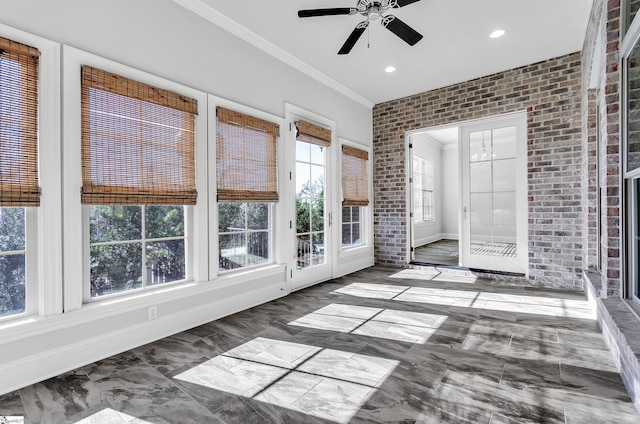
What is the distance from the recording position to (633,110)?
7.30ft

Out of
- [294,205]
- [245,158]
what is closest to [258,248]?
[294,205]

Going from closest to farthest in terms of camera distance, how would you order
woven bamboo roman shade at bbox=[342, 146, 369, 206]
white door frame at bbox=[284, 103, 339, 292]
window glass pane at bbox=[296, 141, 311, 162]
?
white door frame at bbox=[284, 103, 339, 292] < window glass pane at bbox=[296, 141, 311, 162] < woven bamboo roman shade at bbox=[342, 146, 369, 206]

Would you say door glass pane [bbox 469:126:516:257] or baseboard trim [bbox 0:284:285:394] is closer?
baseboard trim [bbox 0:284:285:394]

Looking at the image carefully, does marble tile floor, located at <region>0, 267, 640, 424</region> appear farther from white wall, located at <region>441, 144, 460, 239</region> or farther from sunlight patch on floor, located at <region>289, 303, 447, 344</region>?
white wall, located at <region>441, 144, 460, 239</region>

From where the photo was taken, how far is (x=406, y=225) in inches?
231

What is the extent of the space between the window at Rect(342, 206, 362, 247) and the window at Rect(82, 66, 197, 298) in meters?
2.96

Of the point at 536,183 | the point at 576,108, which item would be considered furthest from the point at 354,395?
the point at 576,108

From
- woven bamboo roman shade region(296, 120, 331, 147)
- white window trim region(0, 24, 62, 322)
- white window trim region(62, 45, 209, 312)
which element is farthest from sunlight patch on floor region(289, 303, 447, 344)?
Answer: woven bamboo roman shade region(296, 120, 331, 147)

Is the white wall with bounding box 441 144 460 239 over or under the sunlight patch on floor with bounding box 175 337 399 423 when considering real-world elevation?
over

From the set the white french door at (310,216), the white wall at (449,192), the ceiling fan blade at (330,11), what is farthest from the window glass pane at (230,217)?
the white wall at (449,192)

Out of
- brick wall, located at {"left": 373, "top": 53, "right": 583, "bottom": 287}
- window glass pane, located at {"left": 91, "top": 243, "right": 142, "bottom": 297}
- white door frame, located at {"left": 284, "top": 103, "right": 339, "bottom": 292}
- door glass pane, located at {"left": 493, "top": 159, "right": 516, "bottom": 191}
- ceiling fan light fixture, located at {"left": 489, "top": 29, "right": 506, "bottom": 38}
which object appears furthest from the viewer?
door glass pane, located at {"left": 493, "top": 159, "right": 516, "bottom": 191}

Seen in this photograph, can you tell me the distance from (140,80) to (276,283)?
253cm

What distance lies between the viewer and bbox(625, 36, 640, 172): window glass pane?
2160 millimetres

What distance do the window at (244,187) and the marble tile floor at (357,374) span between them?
72 cm
